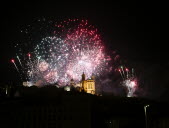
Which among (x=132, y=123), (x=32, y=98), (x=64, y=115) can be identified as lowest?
(x=132, y=123)

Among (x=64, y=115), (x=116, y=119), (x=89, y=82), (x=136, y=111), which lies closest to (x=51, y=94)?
(x=64, y=115)

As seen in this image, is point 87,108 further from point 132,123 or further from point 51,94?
point 132,123

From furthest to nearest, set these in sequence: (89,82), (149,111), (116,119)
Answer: (89,82), (149,111), (116,119)

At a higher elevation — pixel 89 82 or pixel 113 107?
pixel 89 82

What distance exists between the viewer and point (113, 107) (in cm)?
3538

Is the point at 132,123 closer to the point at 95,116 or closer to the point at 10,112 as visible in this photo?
the point at 95,116

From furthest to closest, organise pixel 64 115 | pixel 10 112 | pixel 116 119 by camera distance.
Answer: pixel 116 119, pixel 64 115, pixel 10 112

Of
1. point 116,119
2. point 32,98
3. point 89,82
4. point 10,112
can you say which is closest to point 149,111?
point 116,119

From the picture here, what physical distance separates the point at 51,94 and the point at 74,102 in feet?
13.9

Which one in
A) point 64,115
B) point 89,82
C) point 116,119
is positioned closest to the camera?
point 64,115

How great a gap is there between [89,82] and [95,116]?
119 ft

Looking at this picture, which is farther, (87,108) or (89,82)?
(89,82)

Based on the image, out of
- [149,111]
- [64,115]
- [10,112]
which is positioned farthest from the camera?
[149,111]

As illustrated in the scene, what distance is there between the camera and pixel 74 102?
22969mm
